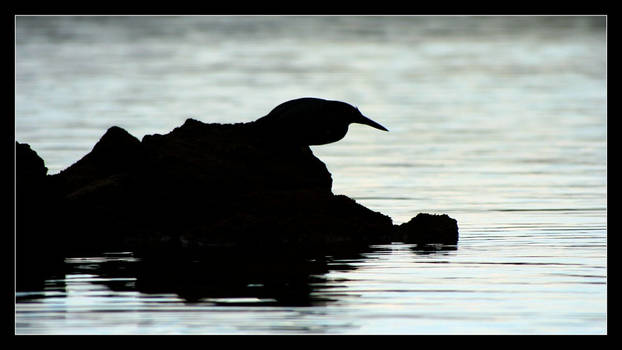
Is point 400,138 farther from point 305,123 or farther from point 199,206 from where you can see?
point 199,206

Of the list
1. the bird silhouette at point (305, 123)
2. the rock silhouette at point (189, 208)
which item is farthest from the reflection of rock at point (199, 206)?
the bird silhouette at point (305, 123)

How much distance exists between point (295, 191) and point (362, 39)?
167ft

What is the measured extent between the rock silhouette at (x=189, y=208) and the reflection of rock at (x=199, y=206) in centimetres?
1

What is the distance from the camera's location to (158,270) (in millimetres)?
12820

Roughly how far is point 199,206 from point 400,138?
13317 millimetres

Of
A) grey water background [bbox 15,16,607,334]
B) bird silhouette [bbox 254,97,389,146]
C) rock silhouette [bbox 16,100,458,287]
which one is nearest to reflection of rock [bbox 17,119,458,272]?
rock silhouette [bbox 16,100,458,287]

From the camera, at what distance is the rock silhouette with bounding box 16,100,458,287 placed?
14273 millimetres

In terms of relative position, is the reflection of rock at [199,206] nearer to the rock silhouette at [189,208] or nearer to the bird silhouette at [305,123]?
the rock silhouette at [189,208]

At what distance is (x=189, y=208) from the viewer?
14.5 m

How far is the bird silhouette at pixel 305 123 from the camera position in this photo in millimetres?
15273

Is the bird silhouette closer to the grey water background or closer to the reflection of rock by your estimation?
the reflection of rock

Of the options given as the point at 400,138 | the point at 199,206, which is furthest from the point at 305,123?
the point at 400,138

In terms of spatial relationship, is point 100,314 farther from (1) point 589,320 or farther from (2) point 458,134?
(2) point 458,134

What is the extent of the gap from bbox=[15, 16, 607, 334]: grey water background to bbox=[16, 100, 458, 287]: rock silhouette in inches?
23.9
